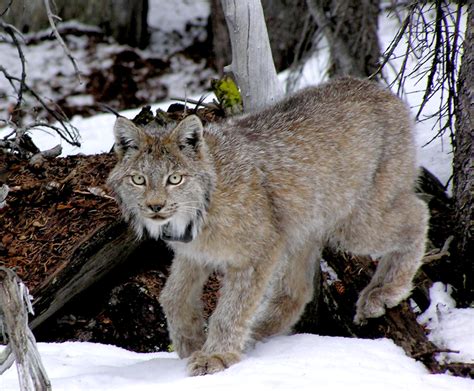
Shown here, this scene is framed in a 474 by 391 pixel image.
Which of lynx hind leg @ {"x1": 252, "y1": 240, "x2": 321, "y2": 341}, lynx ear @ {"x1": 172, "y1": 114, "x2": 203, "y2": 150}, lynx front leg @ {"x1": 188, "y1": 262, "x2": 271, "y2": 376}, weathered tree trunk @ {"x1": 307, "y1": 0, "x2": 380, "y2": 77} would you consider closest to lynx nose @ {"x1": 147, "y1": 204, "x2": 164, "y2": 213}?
lynx ear @ {"x1": 172, "y1": 114, "x2": 203, "y2": 150}

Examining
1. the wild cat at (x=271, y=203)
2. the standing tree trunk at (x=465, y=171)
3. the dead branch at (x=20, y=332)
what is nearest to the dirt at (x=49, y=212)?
the wild cat at (x=271, y=203)

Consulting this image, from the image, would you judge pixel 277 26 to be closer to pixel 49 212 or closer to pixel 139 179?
pixel 49 212

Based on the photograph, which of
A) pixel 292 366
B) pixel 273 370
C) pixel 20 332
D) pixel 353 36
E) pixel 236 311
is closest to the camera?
pixel 20 332

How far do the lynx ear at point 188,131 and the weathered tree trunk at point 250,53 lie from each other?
191cm

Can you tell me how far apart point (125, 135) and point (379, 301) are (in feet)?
7.38

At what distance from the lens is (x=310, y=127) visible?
19.7 feet

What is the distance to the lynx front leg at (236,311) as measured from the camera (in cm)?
553

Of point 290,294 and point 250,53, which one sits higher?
point 250,53

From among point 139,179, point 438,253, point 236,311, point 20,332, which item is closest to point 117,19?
point 438,253

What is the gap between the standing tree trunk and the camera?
267 inches

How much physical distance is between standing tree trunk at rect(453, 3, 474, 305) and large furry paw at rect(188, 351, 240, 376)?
2407 mm

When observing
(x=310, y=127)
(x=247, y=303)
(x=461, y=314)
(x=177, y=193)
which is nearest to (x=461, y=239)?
(x=461, y=314)

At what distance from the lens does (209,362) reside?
17.5ft

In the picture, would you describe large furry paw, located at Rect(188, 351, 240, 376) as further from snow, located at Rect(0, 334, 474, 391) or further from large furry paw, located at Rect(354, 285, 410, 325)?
large furry paw, located at Rect(354, 285, 410, 325)
